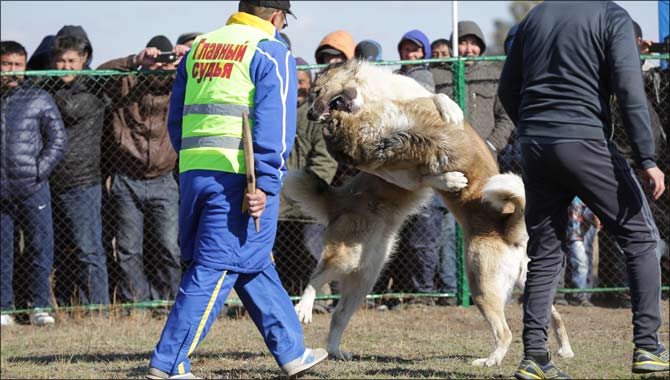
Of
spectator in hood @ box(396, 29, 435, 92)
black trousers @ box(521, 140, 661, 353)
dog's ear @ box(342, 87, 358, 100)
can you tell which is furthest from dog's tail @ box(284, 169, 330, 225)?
spectator in hood @ box(396, 29, 435, 92)

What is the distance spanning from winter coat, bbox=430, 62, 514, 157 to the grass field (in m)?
1.71

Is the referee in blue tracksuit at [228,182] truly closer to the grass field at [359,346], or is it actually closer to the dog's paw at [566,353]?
the grass field at [359,346]

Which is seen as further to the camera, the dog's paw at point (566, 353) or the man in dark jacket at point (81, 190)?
the man in dark jacket at point (81, 190)

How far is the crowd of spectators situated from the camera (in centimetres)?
745

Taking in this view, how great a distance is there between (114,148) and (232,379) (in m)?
3.58

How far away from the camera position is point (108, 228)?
7820 millimetres

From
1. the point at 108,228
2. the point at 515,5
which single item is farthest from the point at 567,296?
the point at 515,5

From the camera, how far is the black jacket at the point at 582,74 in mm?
3947

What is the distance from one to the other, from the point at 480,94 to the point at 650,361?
4.46m

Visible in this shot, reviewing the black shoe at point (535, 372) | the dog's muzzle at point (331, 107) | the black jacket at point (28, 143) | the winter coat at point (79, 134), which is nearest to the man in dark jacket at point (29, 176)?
the black jacket at point (28, 143)

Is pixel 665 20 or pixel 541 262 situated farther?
pixel 665 20

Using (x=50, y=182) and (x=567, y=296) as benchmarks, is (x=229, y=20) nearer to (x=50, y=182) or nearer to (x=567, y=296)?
(x=50, y=182)

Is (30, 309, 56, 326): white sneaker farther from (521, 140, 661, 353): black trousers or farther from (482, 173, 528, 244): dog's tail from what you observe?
(521, 140, 661, 353): black trousers

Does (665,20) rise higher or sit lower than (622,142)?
higher
